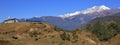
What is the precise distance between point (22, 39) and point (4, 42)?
485 cm

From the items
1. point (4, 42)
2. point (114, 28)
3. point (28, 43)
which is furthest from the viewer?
point (114, 28)

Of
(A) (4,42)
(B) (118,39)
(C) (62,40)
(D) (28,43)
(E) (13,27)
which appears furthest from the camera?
(B) (118,39)

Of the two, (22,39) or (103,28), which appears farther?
(103,28)

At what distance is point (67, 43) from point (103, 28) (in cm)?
4791

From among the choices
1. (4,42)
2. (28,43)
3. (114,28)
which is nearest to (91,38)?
(28,43)

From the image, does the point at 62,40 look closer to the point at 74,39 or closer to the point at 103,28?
the point at 74,39

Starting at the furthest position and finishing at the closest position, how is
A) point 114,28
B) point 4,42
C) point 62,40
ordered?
point 114,28
point 62,40
point 4,42

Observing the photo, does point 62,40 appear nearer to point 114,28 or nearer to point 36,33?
point 36,33

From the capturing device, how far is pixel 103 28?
9362 cm

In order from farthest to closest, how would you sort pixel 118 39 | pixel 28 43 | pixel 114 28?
pixel 114 28 → pixel 118 39 → pixel 28 43

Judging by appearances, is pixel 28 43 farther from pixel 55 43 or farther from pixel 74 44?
pixel 74 44

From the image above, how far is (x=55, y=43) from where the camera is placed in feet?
152

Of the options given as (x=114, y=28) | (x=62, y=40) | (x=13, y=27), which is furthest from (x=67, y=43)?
(x=114, y=28)

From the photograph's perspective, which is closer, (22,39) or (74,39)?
(22,39)
